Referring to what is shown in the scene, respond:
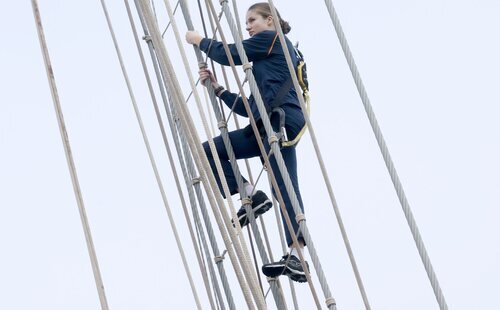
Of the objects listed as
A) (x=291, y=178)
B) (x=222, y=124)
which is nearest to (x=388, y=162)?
(x=291, y=178)

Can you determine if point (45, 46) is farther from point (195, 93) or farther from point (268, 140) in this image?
point (268, 140)

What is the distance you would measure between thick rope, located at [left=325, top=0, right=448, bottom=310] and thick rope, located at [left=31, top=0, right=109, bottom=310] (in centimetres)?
138

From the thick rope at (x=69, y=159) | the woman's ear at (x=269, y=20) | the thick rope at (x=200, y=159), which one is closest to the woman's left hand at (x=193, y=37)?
the woman's ear at (x=269, y=20)

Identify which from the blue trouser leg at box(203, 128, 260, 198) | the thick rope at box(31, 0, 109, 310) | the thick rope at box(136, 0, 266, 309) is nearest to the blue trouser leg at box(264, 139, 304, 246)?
the blue trouser leg at box(203, 128, 260, 198)

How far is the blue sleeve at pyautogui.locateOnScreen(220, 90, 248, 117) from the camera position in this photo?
7.23 meters

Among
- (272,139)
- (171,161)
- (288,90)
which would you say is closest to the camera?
(272,139)

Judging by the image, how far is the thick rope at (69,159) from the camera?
5.76 m

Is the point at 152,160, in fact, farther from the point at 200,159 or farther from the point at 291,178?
the point at 200,159

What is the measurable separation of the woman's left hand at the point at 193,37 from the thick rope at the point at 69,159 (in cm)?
121

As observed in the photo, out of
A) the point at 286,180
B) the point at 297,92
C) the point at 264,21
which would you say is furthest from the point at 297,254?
the point at 264,21

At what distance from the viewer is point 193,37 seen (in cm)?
725

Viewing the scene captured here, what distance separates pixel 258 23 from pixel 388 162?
5.02ft

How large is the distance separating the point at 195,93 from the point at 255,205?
797mm

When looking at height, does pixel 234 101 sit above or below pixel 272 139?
above
